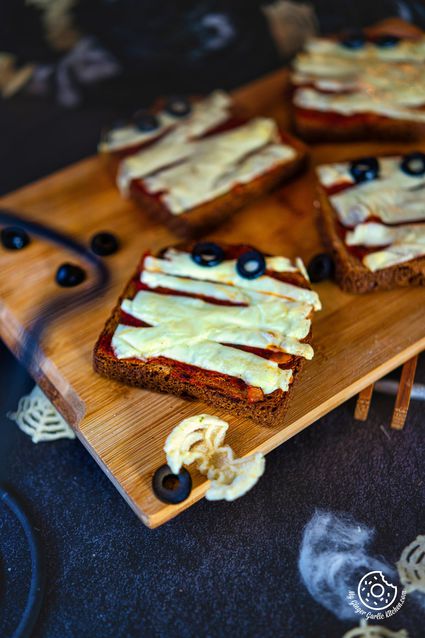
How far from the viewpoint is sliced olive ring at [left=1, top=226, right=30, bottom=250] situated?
4086 mm

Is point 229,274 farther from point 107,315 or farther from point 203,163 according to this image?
point 203,163

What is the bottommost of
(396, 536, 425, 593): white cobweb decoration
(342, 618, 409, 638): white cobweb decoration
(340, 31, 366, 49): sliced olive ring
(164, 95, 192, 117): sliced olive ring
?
(396, 536, 425, 593): white cobweb decoration

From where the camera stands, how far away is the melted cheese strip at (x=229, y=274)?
11.4ft

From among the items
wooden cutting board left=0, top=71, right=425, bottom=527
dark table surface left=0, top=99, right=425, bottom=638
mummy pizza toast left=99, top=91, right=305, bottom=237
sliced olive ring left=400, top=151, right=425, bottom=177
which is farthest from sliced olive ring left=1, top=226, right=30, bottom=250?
sliced olive ring left=400, top=151, right=425, bottom=177

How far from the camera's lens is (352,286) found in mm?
3729

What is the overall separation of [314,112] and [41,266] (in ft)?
6.07

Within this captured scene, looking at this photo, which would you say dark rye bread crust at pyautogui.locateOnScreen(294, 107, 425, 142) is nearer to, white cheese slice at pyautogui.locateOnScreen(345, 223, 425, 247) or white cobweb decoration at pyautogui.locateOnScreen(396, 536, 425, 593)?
white cheese slice at pyautogui.locateOnScreen(345, 223, 425, 247)

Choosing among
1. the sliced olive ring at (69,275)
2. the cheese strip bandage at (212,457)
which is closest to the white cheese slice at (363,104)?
the sliced olive ring at (69,275)

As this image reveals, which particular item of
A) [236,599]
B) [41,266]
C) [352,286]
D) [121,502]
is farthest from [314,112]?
[236,599]

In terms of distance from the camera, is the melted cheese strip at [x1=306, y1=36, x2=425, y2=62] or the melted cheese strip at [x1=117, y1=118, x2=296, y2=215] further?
the melted cheese strip at [x1=306, y1=36, x2=425, y2=62]

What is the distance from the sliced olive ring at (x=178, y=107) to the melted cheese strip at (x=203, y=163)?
0.66 ft

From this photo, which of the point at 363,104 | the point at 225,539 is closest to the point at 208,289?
the point at 225,539

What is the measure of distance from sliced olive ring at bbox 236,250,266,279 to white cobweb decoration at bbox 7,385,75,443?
1079 mm

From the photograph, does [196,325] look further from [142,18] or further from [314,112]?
[142,18]
